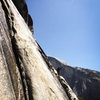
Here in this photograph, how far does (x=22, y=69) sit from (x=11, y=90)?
3.94 feet

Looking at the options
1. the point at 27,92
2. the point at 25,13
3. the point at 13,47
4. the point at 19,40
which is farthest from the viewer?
the point at 25,13

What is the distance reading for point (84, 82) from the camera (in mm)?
45438

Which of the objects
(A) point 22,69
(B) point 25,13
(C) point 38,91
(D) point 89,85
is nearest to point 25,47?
(A) point 22,69

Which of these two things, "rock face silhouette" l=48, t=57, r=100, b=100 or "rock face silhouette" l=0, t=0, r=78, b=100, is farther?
"rock face silhouette" l=48, t=57, r=100, b=100

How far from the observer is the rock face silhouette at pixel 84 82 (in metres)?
41.3

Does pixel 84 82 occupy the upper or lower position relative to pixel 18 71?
lower

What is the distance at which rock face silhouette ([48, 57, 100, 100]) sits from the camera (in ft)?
135

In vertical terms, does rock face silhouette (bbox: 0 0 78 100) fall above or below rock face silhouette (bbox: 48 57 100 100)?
above

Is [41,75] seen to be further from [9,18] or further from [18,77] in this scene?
[9,18]

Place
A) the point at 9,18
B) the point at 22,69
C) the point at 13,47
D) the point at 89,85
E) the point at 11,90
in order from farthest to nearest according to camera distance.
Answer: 1. the point at 89,85
2. the point at 9,18
3. the point at 13,47
4. the point at 22,69
5. the point at 11,90

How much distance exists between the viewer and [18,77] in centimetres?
462

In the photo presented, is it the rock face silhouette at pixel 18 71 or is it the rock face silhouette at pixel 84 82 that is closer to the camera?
the rock face silhouette at pixel 18 71

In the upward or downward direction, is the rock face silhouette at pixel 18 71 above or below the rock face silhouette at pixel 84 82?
above

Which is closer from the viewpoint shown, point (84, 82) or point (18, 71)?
point (18, 71)
